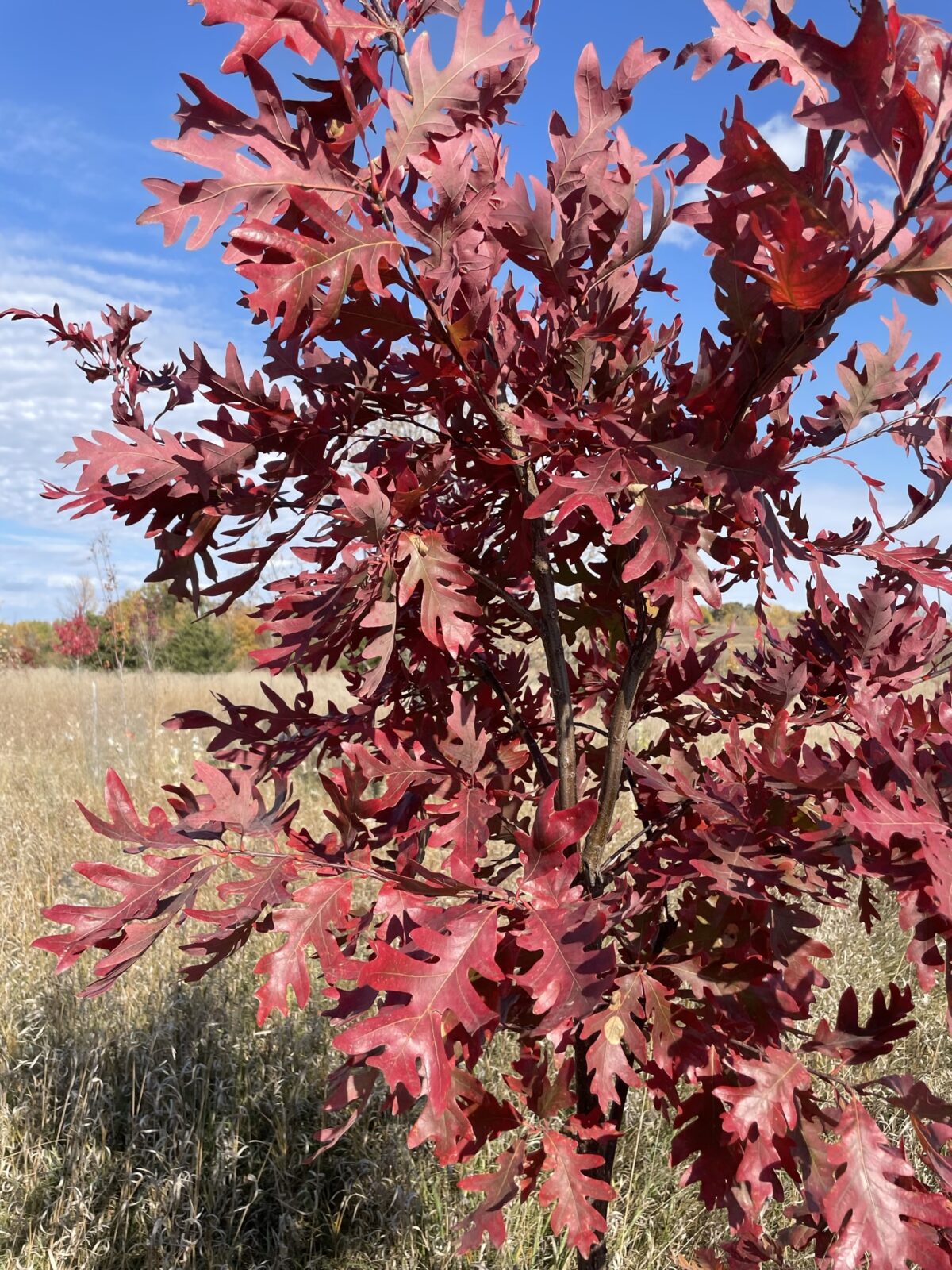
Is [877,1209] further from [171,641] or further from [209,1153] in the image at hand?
Answer: [171,641]

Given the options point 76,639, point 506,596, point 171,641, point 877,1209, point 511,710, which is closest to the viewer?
point 877,1209

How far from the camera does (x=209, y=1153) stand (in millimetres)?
2438

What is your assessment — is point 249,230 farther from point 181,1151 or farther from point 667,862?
point 181,1151

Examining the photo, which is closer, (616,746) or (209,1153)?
(616,746)

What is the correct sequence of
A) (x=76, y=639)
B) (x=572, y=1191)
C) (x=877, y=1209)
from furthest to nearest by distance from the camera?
(x=76, y=639), (x=572, y=1191), (x=877, y=1209)

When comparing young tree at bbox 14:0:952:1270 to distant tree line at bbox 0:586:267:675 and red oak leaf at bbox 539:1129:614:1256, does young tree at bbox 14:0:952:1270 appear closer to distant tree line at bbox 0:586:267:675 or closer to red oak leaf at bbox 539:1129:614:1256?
red oak leaf at bbox 539:1129:614:1256

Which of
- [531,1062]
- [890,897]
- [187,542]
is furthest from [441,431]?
[890,897]

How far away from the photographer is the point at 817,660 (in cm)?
140

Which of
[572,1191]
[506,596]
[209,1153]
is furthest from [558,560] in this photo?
[209,1153]

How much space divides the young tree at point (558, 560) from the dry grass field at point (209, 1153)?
1210 mm

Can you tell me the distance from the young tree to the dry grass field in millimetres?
1210

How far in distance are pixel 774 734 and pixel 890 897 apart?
3.86 metres

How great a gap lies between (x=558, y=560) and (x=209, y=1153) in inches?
81.6

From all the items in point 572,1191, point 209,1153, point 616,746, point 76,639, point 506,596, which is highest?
point 76,639
